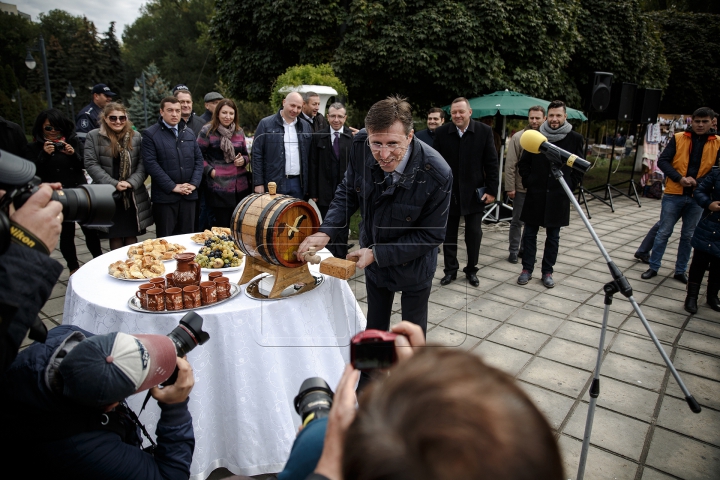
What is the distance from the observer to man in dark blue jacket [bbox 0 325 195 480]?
1191 millimetres

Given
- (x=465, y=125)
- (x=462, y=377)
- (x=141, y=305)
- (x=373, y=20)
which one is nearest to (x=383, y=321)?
(x=141, y=305)

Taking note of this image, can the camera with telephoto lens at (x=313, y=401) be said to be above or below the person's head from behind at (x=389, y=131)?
below

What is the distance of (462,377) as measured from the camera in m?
0.64

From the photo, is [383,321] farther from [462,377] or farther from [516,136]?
[516,136]

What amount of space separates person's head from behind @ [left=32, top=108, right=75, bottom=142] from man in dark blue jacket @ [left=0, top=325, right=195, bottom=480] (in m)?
4.62

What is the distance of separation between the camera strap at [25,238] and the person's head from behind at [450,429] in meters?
0.97

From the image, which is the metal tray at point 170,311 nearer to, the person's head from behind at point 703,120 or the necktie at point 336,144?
the necktie at point 336,144

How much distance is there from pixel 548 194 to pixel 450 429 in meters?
5.21

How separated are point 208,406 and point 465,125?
14.1ft

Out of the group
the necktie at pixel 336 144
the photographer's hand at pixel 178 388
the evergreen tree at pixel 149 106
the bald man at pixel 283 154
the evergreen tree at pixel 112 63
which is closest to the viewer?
the photographer's hand at pixel 178 388

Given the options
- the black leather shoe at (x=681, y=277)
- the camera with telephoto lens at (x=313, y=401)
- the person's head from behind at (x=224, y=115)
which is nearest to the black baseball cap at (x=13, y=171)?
the camera with telephoto lens at (x=313, y=401)

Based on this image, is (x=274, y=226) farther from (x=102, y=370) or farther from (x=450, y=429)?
(x=450, y=429)

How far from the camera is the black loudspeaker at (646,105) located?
38.6 feet

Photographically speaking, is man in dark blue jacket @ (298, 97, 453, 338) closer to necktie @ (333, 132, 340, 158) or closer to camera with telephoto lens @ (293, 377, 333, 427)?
camera with telephoto lens @ (293, 377, 333, 427)
